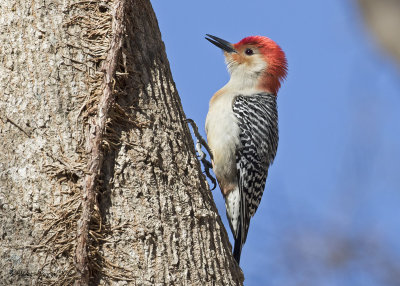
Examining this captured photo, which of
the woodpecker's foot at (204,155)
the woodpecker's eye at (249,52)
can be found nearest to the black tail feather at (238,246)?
the woodpecker's foot at (204,155)

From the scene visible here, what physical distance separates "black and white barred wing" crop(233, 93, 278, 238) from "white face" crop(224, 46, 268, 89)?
1.11 ft

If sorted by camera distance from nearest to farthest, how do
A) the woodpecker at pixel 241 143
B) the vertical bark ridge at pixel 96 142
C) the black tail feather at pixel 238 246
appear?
the vertical bark ridge at pixel 96 142 → the black tail feather at pixel 238 246 → the woodpecker at pixel 241 143

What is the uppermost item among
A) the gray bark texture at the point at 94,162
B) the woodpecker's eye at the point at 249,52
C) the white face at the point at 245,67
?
the woodpecker's eye at the point at 249,52

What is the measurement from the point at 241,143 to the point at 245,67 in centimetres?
115

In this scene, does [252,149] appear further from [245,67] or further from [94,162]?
[94,162]

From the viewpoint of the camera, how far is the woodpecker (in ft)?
17.0

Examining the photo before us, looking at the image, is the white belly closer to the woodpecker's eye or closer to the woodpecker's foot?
the woodpecker's foot

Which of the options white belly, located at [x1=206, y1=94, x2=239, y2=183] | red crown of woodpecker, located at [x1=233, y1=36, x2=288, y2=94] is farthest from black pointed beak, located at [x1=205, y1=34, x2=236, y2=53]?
white belly, located at [x1=206, y1=94, x2=239, y2=183]

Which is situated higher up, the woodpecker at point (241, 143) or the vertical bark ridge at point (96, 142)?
the woodpecker at point (241, 143)

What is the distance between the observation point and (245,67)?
6.05 meters

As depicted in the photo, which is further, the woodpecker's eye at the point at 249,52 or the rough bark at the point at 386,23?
the woodpecker's eye at the point at 249,52

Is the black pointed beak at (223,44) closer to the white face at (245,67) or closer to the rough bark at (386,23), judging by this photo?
the white face at (245,67)

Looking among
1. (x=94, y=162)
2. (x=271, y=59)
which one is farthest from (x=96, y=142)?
(x=271, y=59)

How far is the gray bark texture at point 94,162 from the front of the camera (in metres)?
2.84
